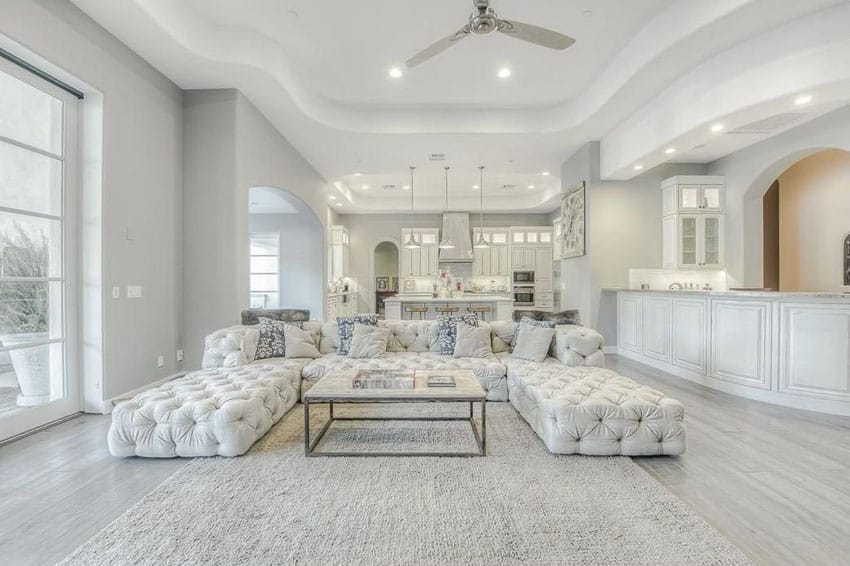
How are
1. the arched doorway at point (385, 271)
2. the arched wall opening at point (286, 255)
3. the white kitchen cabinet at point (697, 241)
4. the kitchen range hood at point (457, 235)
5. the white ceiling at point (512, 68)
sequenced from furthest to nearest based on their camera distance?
1. the arched doorway at point (385, 271)
2. the kitchen range hood at point (457, 235)
3. the arched wall opening at point (286, 255)
4. the white kitchen cabinet at point (697, 241)
5. the white ceiling at point (512, 68)

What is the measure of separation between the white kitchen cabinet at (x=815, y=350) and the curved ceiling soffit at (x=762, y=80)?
183cm

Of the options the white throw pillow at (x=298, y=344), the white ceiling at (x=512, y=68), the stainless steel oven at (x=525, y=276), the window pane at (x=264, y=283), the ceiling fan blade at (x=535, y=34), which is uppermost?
the white ceiling at (x=512, y=68)

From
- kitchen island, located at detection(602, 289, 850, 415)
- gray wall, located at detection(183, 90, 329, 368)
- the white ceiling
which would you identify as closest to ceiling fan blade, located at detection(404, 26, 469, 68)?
the white ceiling

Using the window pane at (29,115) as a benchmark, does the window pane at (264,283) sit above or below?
below

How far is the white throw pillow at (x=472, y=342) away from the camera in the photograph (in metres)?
4.27

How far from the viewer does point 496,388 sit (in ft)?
12.8

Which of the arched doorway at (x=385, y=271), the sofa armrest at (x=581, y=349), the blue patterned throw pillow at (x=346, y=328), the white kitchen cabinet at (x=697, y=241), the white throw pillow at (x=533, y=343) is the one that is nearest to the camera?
the sofa armrest at (x=581, y=349)

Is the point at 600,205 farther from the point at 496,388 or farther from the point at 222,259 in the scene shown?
the point at 222,259

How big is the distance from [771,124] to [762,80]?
5.78 feet

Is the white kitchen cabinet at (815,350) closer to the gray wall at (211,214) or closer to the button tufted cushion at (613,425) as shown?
the button tufted cushion at (613,425)

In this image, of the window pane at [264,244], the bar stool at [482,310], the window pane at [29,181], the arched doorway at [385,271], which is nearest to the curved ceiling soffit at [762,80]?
the bar stool at [482,310]

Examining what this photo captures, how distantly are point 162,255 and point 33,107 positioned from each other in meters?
1.60

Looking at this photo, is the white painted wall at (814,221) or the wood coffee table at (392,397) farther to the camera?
the white painted wall at (814,221)

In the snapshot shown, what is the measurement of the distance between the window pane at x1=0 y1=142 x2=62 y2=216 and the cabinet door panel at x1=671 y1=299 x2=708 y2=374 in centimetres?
A: 633
